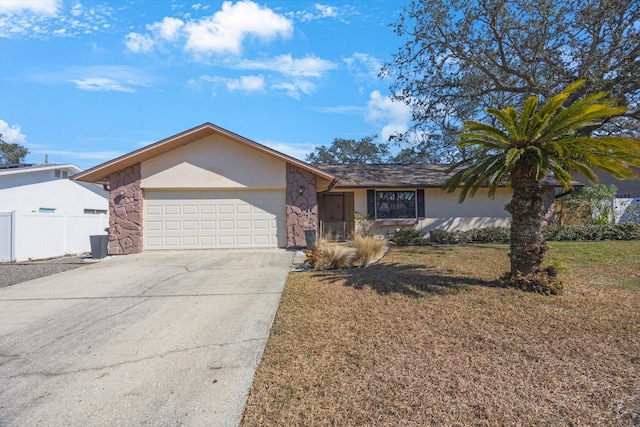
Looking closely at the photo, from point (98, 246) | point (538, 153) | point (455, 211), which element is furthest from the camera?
point (455, 211)

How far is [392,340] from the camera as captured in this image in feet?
15.2

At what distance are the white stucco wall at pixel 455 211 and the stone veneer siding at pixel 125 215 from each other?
924 centimetres

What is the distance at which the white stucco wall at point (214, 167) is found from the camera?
524 inches

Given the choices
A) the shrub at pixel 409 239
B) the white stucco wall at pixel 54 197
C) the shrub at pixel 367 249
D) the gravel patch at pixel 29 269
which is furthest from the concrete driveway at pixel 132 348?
the white stucco wall at pixel 54 197

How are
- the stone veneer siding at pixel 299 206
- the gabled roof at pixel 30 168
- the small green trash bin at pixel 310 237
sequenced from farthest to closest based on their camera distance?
the gabled roof at pixel 30 168 < the stone veneer siding at pixel 299 206 < the small green trash bin at pixel 310 237

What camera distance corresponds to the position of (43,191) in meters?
20.0

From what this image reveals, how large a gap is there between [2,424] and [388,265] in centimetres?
814

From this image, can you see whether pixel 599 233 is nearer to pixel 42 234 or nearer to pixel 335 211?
pixel 335 211

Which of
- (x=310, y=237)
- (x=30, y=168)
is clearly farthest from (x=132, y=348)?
(x=30, y=168)

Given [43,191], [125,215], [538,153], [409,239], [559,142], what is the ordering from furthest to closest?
[43,191] < [409,239] < [125,215] < [538,153] < [559,142]

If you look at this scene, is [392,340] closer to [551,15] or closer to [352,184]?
[352,184]

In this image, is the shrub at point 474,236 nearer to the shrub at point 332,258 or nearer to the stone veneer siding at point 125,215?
the shrub at point 332,258

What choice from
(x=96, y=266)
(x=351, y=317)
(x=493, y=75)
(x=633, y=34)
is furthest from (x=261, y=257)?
(x=633, y=34)

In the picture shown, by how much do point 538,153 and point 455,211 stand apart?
1190 centimetres
